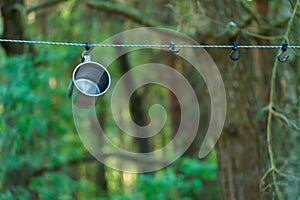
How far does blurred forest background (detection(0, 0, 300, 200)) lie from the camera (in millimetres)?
5977

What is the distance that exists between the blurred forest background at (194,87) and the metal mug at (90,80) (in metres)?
1.83

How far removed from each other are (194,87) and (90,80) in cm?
676

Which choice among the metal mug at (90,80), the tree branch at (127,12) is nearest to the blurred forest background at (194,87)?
the tree branch at (127,12)

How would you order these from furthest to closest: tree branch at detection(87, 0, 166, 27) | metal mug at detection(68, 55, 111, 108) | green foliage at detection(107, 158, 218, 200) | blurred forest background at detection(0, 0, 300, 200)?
green foliage at detection(107, 158, 218, 200)
tree branch at detection(87, 0, 166, 27)
blurred forest background at detection(0, 0, 300, 200)
metal mug at detection(68, 55, 111, 108)

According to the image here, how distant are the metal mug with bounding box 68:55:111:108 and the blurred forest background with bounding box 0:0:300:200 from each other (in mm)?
1830

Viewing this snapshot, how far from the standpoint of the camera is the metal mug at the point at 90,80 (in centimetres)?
378

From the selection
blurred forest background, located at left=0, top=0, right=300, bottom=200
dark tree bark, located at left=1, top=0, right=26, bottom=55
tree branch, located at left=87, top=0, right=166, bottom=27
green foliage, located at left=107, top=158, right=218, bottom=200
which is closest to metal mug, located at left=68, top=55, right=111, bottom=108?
blurred forest background, located at left=0, top=0, right=300, bottom=200

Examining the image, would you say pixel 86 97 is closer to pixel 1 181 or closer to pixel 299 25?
pixel 299 25

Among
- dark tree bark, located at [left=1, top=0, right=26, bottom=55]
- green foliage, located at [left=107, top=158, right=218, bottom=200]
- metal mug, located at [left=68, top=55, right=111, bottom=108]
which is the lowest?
green foliage, located at [left=107, top=158, right=218, bottom=200]

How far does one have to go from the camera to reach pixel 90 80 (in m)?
3.85

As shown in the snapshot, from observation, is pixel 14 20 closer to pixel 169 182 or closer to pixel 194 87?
pixel 169 182

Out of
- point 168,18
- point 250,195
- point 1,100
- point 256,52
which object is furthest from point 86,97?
point 168,18

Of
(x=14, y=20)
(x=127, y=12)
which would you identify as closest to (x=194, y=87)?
(x=127, y=12)

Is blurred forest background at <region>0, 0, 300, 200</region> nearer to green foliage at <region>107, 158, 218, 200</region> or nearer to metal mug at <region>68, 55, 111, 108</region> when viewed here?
green foliage at <region>107, 158, 218, 200</region>
